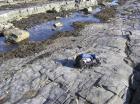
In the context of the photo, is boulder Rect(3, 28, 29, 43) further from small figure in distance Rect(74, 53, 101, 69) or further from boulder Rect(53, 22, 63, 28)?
small figure in distance Rect(74, 53, 101, 69)

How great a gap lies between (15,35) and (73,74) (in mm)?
12263

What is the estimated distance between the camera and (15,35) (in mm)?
31531

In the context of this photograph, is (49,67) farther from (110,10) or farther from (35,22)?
(110,10)

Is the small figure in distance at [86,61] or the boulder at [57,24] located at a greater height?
the small figure in distance at [86,61]

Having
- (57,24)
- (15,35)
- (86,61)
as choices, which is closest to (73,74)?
(86,61)

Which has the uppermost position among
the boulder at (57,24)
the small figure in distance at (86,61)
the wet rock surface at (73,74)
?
the small figure in distance at (86,61)

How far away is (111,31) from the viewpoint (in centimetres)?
3259

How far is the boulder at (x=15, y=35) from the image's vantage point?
31.1 meters

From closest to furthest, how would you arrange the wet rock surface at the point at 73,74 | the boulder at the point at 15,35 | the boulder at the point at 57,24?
the wet rock surface at the point at 73,74
the boulder at the point at 15,35
the boulder at the point at 57,24

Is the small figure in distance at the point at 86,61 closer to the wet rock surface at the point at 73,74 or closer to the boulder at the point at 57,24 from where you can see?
the wet rock surface at the point at 73,74

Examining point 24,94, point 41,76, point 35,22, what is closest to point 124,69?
point 41,76

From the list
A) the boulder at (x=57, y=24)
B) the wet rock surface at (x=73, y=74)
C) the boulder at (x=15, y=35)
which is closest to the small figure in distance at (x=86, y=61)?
the wet rock surface at (x=73, y=74)

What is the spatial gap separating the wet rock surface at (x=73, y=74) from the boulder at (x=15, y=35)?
4.06 m

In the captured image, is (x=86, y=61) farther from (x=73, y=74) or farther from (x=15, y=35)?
(x=15, y=35)
